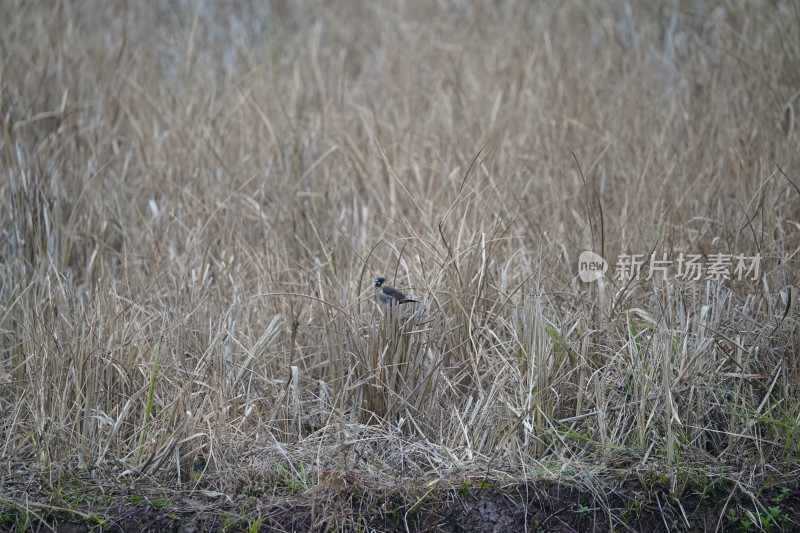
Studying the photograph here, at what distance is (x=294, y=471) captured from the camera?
283 centimetres

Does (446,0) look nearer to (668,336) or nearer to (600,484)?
(668,336)

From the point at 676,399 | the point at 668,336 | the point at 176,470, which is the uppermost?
the point at 668,336

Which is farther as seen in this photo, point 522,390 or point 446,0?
point 446,0

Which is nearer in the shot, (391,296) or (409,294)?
(391,296)

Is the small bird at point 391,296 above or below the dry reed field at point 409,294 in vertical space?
above

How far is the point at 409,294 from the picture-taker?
342 centimetres

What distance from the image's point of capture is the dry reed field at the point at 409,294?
9.07 ft

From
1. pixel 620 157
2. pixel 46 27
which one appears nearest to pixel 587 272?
pixel 620 157

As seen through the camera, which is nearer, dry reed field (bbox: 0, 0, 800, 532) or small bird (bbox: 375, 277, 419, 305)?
dry reed field (bbox: 0, 0, 800, 532)

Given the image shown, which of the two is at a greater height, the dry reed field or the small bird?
the small bird

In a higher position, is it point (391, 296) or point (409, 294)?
point (391, 296)

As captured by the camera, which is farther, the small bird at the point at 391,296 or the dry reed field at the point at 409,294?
the small bird at the point at 391,296

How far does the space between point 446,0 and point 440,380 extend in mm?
4562

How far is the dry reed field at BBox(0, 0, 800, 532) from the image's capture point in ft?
9.07
